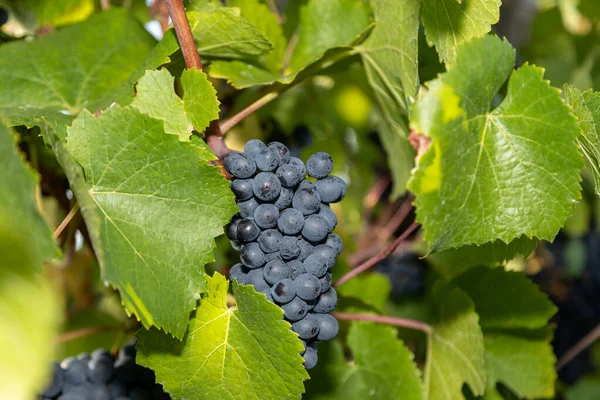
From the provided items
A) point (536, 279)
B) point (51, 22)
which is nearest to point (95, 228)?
point (51, 22)

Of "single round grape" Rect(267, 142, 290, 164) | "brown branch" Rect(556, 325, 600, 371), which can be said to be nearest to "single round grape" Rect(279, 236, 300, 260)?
"single round grape" Rect(267, 142, 290, 164)

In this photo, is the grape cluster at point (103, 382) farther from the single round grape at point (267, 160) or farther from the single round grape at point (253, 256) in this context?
the single round grape at point (267, 160)

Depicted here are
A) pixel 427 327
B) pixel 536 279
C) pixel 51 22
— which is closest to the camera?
pixel 427 327

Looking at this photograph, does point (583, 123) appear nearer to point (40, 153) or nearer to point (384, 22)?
point (384, 22)

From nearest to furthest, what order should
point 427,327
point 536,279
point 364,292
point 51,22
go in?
point 427,327 → point 364,292 → point 51,22 → point 536,279

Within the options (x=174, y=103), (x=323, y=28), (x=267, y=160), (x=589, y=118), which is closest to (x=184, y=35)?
(x=174, y=103)

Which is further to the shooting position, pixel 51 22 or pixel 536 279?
pixel 536 279
